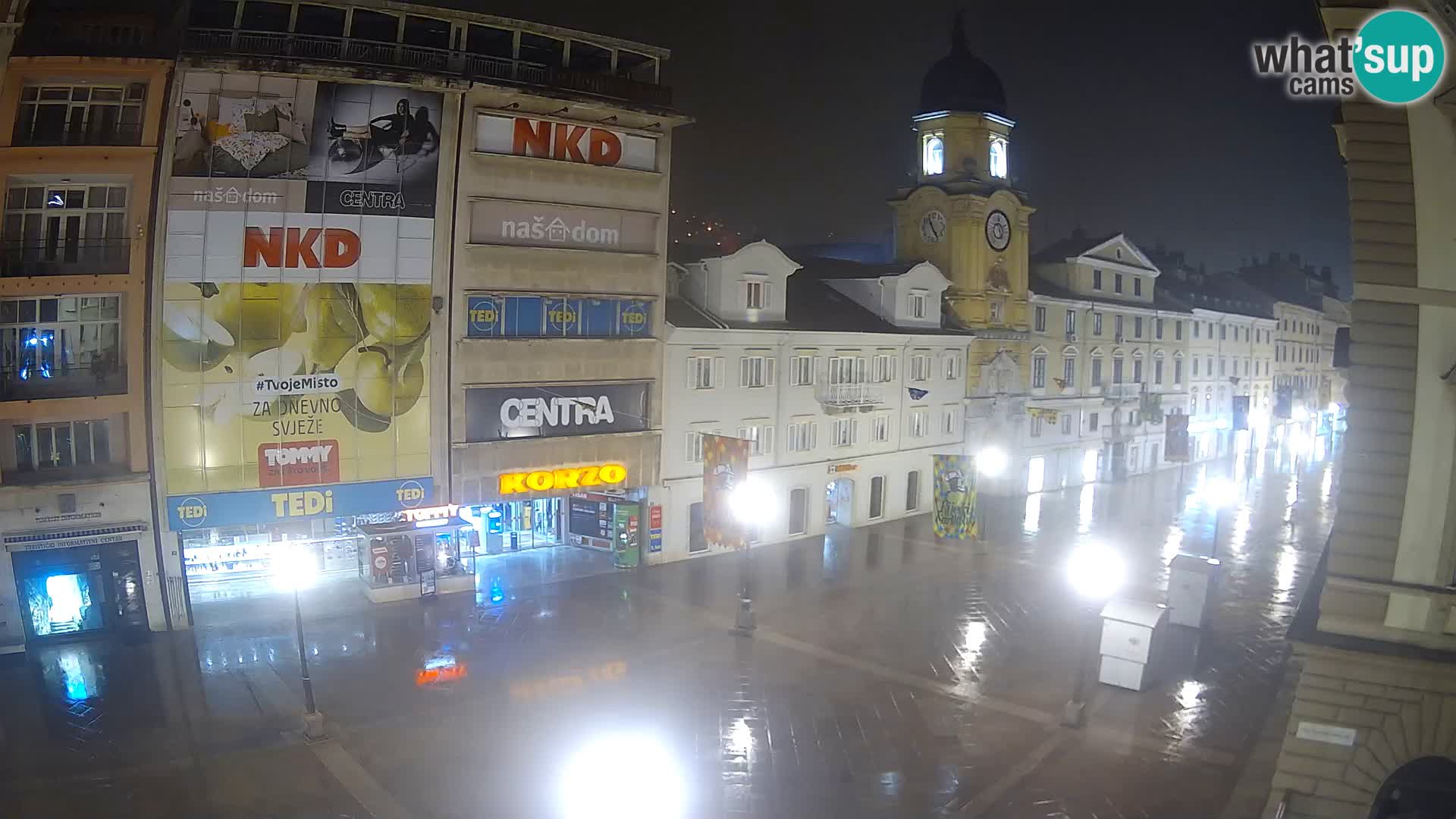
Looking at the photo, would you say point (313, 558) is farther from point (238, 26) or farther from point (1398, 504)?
point (1398, 504)

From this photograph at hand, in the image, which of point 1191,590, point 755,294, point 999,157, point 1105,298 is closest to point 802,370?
point 755,294

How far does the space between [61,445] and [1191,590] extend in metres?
31.1

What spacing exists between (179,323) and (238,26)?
8.28 metres

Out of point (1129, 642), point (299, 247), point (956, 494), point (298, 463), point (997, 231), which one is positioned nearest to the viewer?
point (1129, 642)

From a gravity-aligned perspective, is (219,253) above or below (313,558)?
above

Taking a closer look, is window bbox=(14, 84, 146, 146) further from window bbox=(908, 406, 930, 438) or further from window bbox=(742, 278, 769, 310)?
window bbox=(908, 406, 930, 438)

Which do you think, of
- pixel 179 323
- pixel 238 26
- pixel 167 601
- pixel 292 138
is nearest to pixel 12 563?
pixel 167 601

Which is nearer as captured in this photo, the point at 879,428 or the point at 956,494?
the point at 956,494

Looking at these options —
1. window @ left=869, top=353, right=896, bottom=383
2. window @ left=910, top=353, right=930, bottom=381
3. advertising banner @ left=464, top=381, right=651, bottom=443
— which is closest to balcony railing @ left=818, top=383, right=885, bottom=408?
window @ left=869, top=353, right=896, bottom=383

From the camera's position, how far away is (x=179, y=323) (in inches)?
1007

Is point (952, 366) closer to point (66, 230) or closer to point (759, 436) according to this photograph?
point (759, 436)

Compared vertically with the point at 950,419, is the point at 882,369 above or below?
above

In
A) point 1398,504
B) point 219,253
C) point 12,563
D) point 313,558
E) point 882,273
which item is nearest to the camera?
point 1398,504

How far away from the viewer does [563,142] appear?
30.0 metres
